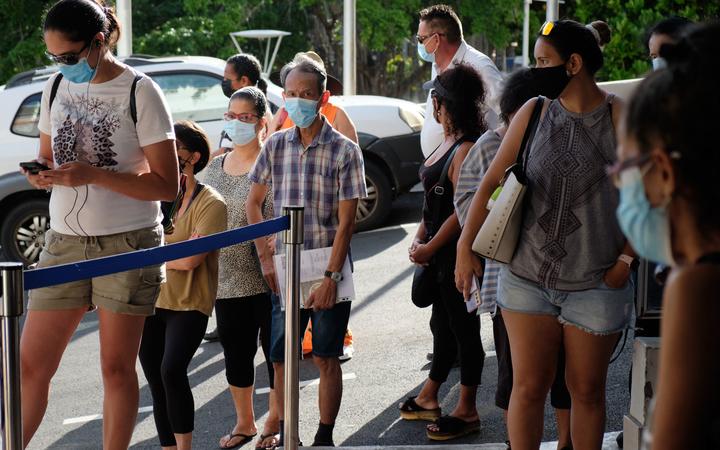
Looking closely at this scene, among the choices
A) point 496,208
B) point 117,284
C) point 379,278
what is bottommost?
point 379,278

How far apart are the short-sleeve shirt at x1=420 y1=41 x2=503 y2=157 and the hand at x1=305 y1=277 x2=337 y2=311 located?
134cm

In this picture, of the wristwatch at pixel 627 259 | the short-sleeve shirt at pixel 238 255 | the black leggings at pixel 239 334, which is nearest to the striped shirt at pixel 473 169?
the wristwatch at pixel 627 259

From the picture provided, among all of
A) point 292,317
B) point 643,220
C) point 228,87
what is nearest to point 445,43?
point 228,87

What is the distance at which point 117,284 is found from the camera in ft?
14.0

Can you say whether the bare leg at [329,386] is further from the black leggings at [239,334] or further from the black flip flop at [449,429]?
the black flip flop at [449,429]

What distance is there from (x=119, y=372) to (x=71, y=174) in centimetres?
84

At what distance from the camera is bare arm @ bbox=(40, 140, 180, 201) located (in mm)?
4066

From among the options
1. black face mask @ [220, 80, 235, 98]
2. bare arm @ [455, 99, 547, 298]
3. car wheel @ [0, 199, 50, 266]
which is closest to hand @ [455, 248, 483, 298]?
bare arm @ [455, 99, 547, 298]

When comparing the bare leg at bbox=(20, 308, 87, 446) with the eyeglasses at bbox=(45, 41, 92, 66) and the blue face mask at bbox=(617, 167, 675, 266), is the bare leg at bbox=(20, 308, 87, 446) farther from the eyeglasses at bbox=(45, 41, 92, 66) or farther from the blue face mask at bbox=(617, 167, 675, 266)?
the blue face mask at bbox=(617, 167, 675, 266)

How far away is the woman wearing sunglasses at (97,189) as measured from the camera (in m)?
4.23

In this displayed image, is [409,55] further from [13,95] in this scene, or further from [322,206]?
[322,206]

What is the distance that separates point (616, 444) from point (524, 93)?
170 centimetres

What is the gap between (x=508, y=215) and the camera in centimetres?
404

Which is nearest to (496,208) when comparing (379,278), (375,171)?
(379,278)
